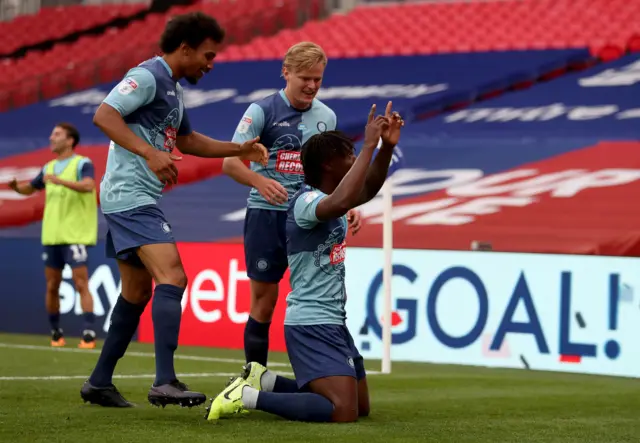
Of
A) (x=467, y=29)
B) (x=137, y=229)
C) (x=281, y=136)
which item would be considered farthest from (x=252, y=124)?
(x=467, y=29)

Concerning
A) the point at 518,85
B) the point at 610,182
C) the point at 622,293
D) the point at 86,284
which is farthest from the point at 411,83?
the point at 622,293

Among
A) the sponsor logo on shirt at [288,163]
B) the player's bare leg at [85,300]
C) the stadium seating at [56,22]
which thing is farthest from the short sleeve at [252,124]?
the stadium seating at [56,22]

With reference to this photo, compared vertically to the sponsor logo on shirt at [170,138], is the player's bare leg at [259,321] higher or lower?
lower

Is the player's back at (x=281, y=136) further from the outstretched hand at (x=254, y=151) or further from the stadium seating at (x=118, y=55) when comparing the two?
the stadium seating at (x=118, y=55)

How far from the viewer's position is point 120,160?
20.0 ft

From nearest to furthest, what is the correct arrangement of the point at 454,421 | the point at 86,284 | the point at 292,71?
the point at 454,421 → the point at 292,71 → the point at 86,284

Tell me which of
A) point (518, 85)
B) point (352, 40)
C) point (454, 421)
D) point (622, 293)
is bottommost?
point (454, 421)

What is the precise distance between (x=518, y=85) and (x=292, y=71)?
11682 mm

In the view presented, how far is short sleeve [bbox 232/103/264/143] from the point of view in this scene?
273 inches

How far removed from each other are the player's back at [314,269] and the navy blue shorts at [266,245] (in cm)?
111

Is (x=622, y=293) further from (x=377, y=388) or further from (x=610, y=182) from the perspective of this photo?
(x=610, y=182)

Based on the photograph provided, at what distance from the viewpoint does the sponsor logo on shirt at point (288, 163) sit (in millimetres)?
7051

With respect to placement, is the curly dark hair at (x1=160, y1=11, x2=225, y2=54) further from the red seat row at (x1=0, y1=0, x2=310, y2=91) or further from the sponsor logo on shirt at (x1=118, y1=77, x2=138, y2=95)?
the red seat row at (x1=0, y1=0, x2=310, y2=91)

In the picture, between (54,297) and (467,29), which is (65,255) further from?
(467,29)
